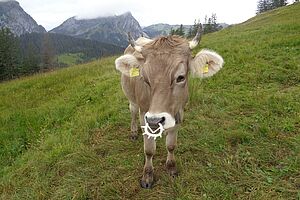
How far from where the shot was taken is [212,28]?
239 ft

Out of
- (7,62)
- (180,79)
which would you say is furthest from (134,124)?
(7,62)

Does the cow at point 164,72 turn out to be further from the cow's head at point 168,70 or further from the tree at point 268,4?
the tree at point 268,4

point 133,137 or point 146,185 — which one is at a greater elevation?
point 133,137

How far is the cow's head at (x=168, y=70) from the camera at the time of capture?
Result: 12.5 ft

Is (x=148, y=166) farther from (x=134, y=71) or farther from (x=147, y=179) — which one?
(x=134, y=71)

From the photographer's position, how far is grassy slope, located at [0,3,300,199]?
4.77 m

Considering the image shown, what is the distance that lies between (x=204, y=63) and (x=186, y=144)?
6.35 ft

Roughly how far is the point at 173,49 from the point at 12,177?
4116 millimetres

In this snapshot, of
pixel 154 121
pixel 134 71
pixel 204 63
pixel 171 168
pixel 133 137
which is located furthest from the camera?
pixel 133 137

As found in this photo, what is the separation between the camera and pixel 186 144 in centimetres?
583

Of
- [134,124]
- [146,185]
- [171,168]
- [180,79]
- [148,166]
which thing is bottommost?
[146,185]

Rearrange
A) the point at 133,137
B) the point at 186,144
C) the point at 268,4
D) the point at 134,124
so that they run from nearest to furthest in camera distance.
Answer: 1. the point at 186,144
2. the point at 133,137
3. the point at 134,124
4. the point at 268,4

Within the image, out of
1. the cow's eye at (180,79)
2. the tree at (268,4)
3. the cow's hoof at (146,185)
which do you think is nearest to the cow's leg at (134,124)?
the cow's hoof at (146,185)

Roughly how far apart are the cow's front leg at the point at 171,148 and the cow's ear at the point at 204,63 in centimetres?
108
